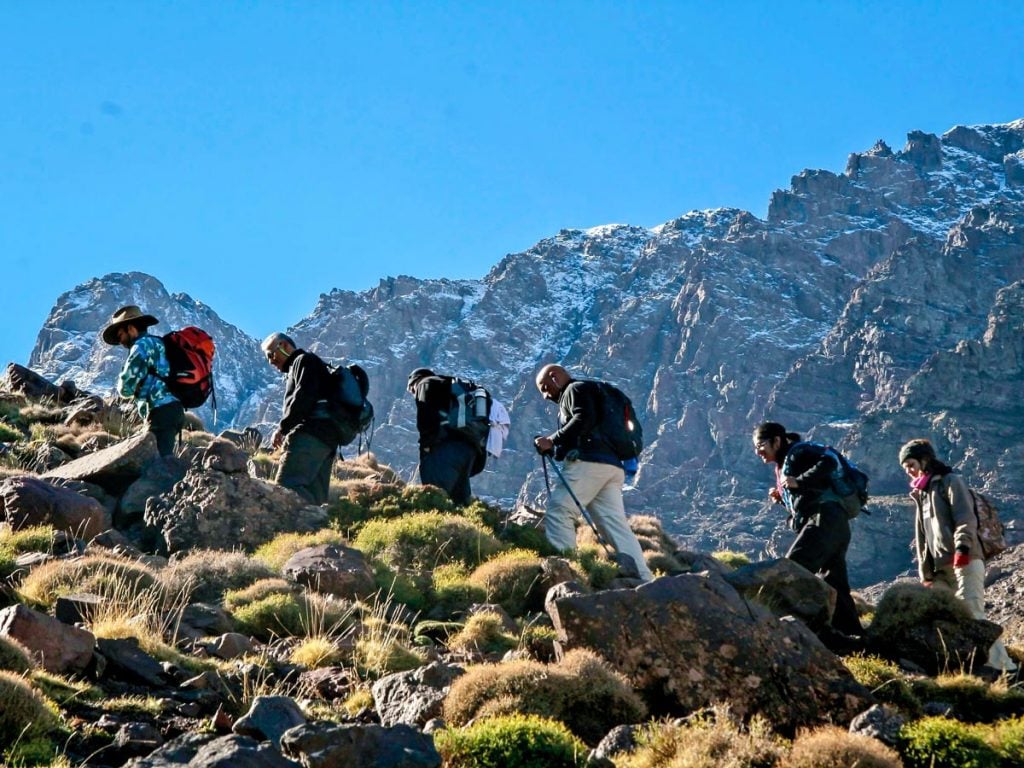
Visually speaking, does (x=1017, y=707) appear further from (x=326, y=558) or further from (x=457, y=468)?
(x=457, y=468)

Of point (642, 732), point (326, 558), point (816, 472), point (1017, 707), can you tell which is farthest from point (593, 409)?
point (642, 732)

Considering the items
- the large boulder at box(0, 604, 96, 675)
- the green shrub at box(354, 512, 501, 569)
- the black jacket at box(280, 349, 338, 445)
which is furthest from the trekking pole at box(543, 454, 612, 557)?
the large boulder at box(0, 604, 96, 675)

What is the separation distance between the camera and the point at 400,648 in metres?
8.77

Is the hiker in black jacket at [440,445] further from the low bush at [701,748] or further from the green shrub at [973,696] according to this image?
the low bush at [701,748]

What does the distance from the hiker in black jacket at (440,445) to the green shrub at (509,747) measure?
8.68 meters

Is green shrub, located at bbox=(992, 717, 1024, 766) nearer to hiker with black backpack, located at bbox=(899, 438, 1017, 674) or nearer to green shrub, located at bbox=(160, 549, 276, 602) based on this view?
hiker with black backpack, located at bbox=(899, 438, 1017, 674)

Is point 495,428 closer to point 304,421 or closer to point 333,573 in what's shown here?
point 304,421

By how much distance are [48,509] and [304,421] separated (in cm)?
313

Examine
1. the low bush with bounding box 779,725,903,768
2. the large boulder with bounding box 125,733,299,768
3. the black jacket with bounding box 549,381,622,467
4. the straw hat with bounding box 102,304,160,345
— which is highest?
the straw hat with bounding box 102,304,160,345

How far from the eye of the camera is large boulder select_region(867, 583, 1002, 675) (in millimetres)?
10500

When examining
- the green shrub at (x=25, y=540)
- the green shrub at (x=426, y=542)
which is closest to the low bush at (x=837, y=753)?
the green shrub at (x=426, y=542)

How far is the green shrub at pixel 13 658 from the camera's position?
265 inches

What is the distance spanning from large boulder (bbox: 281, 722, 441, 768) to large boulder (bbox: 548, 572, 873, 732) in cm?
227

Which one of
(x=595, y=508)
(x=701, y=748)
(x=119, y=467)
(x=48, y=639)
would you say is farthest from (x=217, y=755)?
(x=119, y=467)
